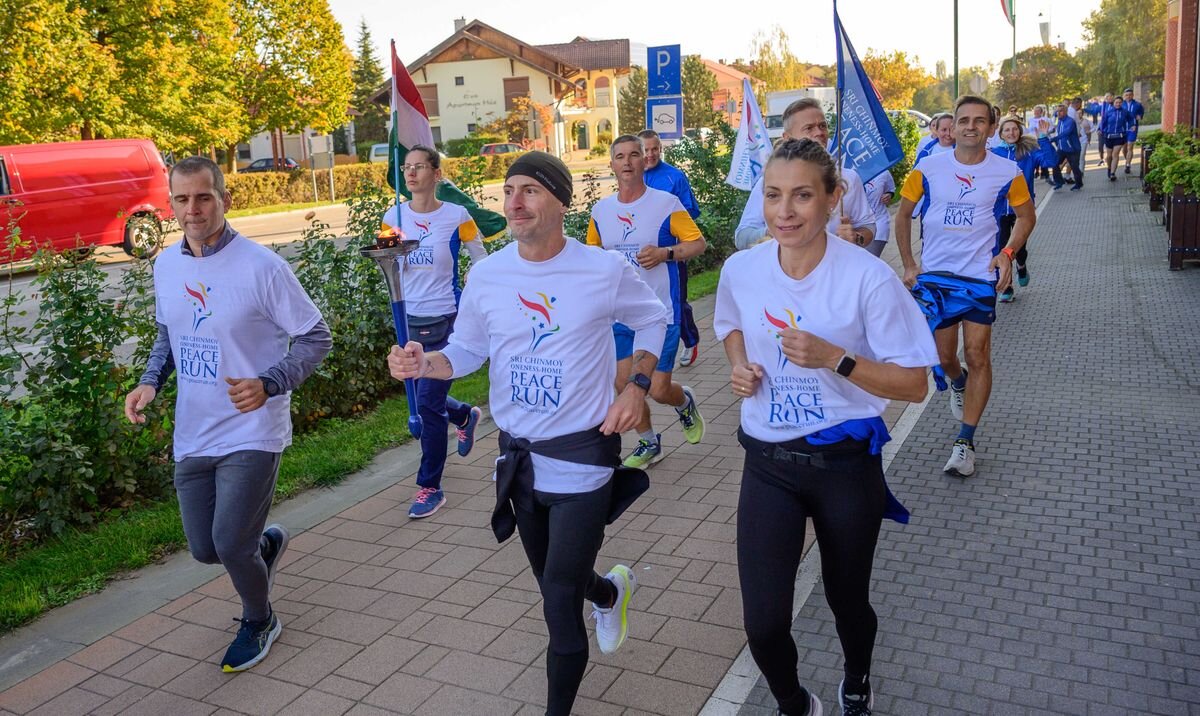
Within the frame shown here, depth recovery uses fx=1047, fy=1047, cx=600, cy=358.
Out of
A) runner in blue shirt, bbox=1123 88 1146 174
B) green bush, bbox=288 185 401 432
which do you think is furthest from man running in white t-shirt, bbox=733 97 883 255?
runner in blue shirt, bbox=1123 88 1146 174

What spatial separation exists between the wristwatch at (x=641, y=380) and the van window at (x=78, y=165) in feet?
67.7

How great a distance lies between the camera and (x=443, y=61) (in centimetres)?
7394

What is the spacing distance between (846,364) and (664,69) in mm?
12327

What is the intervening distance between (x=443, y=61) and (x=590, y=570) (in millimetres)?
74278

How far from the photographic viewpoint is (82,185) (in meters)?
21.6

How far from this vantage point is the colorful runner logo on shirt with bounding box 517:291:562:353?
12.2ft

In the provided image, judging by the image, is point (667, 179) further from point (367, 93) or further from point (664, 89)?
point (367, 93)

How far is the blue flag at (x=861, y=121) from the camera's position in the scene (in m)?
5.85

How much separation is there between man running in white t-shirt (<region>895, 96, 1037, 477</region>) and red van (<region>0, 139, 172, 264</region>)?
1716 cm

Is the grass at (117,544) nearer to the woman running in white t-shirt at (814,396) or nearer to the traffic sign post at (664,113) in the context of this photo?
the woman running in white t-shirt at (814,396)

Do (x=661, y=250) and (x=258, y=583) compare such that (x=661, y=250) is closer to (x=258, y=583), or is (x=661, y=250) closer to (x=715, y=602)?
(x=715, y=602)

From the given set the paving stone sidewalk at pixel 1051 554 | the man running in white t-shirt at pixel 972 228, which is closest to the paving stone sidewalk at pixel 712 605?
the paving stone sidewalk at pixel 1051 554

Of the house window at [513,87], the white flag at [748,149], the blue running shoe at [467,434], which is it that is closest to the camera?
the blue running shoe at [467,434]

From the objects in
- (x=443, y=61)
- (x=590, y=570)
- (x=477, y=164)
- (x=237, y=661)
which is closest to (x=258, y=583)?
(x=237, y=661)
